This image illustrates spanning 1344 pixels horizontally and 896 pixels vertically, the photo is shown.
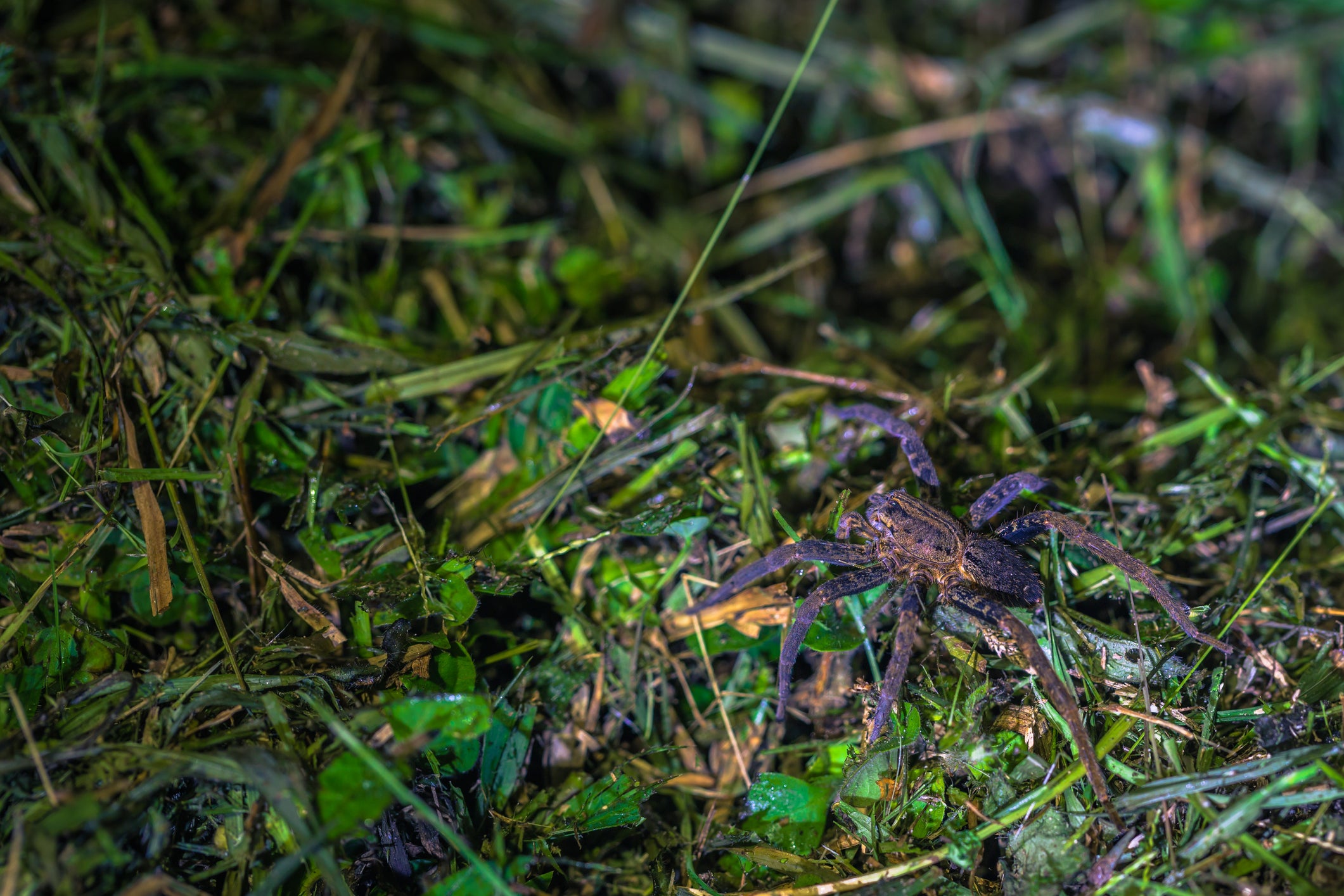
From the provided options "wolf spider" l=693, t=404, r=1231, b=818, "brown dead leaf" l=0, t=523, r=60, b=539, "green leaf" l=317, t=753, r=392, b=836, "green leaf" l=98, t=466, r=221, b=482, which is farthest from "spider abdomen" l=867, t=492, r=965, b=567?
"brown dead leaf" l=0, t=523, r=60, b=539

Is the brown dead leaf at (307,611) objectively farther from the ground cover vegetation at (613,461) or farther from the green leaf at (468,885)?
the green leaf at (468,885)

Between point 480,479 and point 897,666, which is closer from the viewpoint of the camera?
point 897,666

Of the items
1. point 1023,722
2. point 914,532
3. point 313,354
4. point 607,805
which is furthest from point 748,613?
point 313,354

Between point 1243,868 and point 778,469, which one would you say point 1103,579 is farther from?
point 778,469

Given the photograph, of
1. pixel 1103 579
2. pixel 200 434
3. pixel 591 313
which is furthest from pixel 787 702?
pixel 200 434

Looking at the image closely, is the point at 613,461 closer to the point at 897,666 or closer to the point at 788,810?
the point at 897,666

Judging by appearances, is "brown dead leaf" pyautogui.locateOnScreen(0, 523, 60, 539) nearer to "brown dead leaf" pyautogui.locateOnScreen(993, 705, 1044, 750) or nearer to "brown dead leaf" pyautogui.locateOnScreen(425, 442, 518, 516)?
"brown dead leaf" pyautogui.locateOnScreen(425, 442, 518, 516)

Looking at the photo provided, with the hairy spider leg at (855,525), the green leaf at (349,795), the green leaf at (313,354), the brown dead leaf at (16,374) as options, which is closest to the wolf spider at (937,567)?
the hairy spider leg at (855,525)
